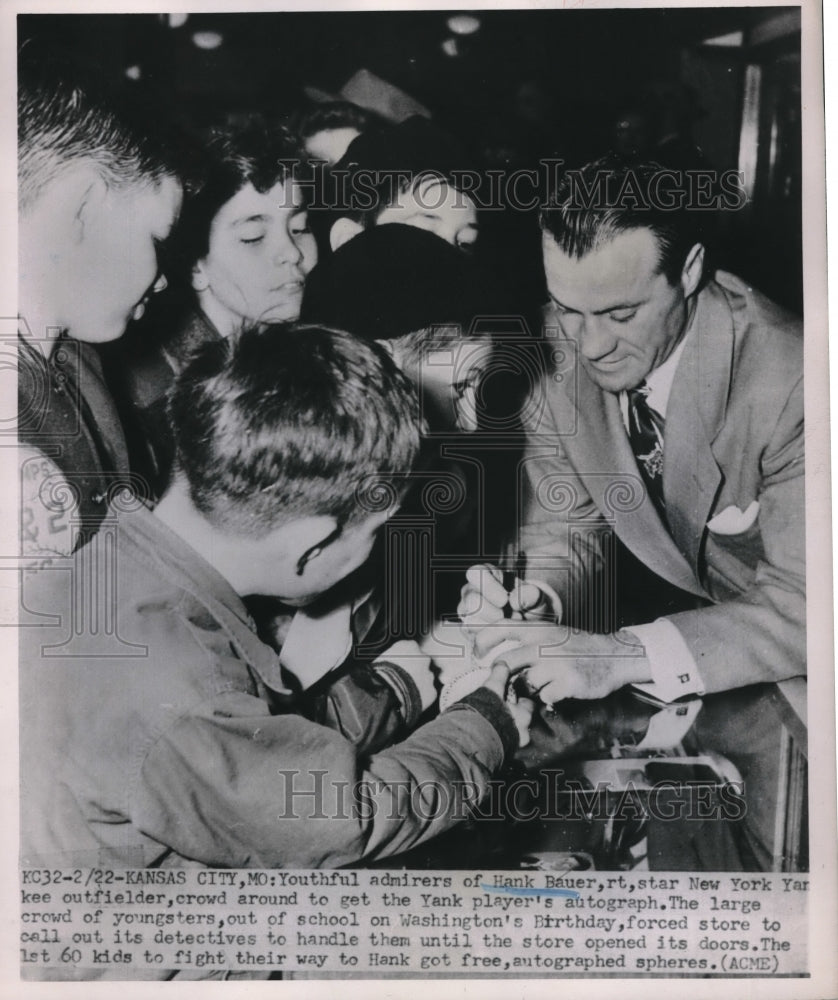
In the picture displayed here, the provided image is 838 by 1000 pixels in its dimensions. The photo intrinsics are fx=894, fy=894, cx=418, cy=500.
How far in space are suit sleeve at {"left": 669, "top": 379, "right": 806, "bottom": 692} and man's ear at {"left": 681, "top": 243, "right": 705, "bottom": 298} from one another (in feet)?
1.10

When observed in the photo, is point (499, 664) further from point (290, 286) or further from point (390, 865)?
point (290, 286)

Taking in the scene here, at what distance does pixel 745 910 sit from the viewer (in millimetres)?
1912

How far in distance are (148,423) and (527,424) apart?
0.82 m

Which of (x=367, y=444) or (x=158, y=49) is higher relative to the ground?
(x=158, y=49)

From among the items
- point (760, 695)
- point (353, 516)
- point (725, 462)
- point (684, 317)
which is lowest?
point (760, 695)

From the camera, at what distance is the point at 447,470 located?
1938mm

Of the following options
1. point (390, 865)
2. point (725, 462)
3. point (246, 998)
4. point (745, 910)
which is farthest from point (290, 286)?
point (745, 910)

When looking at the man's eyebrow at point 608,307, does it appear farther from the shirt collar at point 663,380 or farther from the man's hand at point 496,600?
the man's hand at point 496,600

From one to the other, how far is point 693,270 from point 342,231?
770 millimetres

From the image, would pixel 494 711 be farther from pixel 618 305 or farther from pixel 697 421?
pixel 618 305

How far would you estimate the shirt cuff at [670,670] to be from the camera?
1921 millimetres

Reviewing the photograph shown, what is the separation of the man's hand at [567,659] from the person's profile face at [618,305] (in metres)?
0.55
